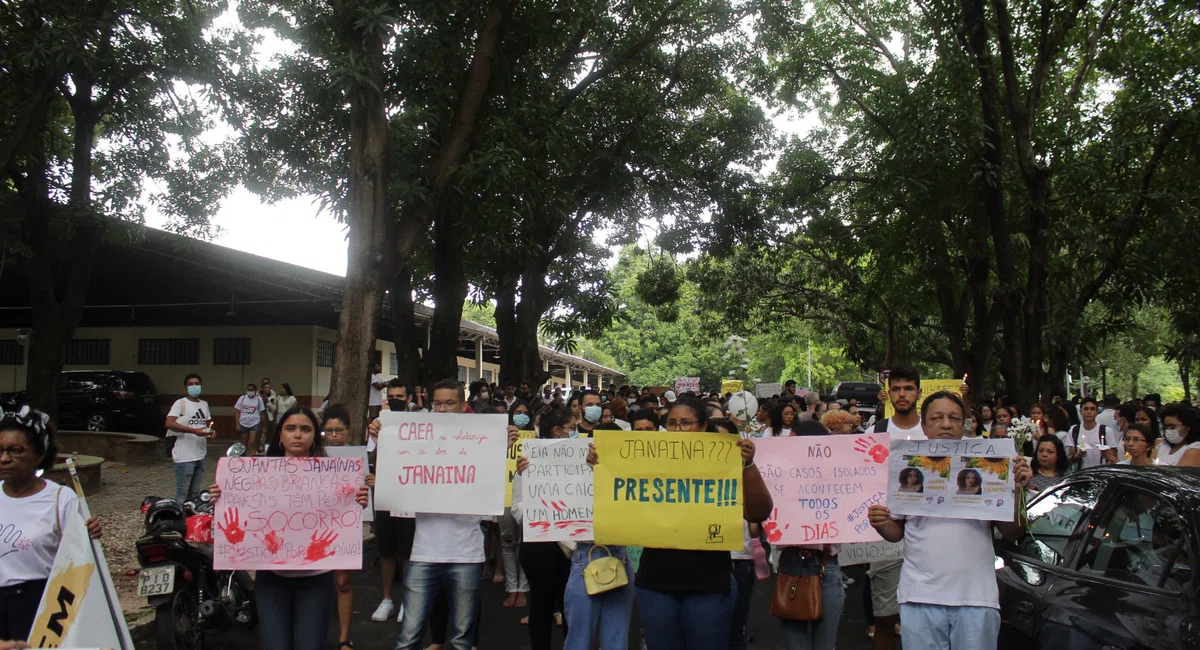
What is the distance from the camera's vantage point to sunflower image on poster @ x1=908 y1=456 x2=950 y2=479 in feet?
14.2

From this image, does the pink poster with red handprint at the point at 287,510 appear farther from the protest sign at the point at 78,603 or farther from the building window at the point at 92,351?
the building window at the point at 92,351

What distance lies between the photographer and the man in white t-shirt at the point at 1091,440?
413 inches

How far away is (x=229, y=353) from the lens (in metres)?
26.7

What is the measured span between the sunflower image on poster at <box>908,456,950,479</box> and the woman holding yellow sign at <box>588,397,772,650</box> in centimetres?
71

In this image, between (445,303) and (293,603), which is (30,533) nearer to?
(293,603)

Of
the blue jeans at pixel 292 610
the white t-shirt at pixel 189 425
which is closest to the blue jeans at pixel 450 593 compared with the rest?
→ the blue jeans at pixel 292 610

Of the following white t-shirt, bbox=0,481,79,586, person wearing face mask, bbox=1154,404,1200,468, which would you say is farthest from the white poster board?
person wearing face mask, bbox=1154,404,1200,468

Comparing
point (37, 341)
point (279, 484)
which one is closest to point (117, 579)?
point (279, 484)

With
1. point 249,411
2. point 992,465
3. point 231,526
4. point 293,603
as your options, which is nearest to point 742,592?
point 992,465

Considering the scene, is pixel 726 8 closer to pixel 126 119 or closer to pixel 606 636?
pixel 126 119

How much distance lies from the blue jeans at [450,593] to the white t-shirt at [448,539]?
0.14 feet

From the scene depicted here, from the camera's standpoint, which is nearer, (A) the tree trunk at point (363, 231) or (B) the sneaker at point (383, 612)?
(B) the sneaker at point (383, 612)

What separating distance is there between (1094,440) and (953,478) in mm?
7555

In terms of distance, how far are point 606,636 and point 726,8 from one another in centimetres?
1662
